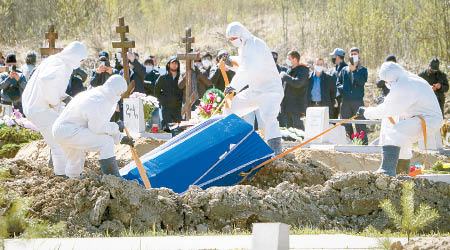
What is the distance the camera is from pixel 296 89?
1725cm

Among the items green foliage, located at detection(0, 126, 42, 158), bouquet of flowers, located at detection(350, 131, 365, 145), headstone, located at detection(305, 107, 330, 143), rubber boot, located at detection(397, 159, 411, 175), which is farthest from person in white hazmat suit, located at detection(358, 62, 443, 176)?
green foliage, located at detection(0, 126, 42, 158)

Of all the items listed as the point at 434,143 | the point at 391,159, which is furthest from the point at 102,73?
the point at 391,159

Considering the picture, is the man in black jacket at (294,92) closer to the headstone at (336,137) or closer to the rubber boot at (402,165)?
the headstone at (336,137)

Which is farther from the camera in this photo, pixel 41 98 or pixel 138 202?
pixel 41 98

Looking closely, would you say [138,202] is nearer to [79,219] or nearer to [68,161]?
[79,219]

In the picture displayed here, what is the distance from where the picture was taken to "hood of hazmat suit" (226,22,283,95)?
12.0 m

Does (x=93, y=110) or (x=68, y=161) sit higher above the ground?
(x=93, y=110)

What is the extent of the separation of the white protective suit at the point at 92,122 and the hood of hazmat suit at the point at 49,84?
1115mm

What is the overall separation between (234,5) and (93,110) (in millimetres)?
24963

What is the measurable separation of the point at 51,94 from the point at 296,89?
7115 millimetres

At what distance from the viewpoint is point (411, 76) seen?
427 inches

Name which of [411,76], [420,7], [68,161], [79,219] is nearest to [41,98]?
[68,161]

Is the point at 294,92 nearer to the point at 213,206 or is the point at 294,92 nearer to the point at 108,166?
the point at 108,166

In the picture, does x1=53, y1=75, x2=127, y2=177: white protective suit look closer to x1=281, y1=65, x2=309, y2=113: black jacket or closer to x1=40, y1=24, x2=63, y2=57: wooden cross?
x1=281, y1=65, x2=309, y2=113: black jacket
